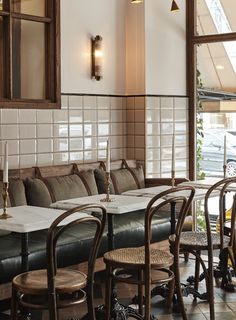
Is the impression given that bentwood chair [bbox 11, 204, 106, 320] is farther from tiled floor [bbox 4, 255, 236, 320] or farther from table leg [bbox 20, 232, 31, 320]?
tiled floor [bbox 4, 255, 236, 320]

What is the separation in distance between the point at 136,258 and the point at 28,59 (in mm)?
2546

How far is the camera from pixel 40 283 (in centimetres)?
324

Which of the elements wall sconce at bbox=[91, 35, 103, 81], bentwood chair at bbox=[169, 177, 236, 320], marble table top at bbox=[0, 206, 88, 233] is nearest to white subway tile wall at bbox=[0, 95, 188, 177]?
wall sconce at bbox=[91, 35, 103, 81]

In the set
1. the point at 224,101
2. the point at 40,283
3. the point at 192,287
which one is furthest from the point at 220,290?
the point at 224,101

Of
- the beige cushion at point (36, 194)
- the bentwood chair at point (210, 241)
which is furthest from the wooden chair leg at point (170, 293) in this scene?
the beige cushion at point (36, 194)

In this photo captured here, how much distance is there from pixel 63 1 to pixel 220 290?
10.0ft

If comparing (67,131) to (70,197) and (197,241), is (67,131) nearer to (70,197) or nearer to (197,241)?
(70,197)

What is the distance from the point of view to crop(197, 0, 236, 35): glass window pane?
652cm

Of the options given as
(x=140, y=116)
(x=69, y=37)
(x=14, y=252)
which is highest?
(x=69, y=37)

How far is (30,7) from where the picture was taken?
18.1 ft

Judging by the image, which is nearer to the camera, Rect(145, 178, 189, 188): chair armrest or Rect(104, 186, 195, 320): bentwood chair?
Rect(104, 186, 195, 320): bentwood chair

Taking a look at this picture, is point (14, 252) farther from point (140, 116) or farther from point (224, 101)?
point (224, 101)

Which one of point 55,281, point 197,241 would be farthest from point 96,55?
point 55,281

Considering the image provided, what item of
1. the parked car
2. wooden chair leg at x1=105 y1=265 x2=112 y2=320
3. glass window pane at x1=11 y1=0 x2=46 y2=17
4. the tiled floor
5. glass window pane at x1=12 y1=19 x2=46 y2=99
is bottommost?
the tiled floor
